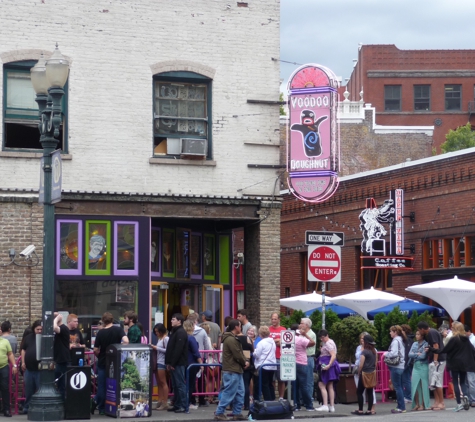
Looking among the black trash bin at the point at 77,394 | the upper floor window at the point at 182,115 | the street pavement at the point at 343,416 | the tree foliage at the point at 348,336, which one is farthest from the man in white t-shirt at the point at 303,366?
the upper floor window at the point at 182,115

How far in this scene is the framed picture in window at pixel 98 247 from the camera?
69.6 ft

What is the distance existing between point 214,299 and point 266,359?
5.62m

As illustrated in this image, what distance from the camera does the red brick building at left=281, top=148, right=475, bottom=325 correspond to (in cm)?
3047

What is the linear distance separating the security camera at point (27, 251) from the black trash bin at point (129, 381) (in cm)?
323

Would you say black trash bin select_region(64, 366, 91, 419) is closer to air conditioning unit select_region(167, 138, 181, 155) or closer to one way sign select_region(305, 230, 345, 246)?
one way sign select_region(305, 230, 345, 246)

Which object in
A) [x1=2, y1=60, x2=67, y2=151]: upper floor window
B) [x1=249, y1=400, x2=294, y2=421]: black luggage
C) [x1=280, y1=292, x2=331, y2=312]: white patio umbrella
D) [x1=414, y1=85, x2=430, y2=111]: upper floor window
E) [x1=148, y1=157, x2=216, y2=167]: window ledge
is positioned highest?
[x1=414, y1=85, x2=430, y2=111]: upper floor window

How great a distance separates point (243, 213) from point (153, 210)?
200 centimetres

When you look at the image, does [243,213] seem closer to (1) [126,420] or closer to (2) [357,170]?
(1) [126,420]

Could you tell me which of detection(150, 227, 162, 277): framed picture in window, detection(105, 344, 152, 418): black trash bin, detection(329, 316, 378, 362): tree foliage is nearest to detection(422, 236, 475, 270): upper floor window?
detection(329, 316, 378, 362): tree foliage

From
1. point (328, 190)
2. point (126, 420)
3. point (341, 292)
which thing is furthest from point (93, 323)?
point (341, 292)

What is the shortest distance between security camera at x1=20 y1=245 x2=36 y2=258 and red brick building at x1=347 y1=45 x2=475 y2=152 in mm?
53082

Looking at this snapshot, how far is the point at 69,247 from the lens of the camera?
69.3 feet

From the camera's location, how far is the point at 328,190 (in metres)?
22.8

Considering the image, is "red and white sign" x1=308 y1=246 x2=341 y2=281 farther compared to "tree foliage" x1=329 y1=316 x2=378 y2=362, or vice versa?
"tree foliage" x1=329 y1=316 x2=378 y2=362
